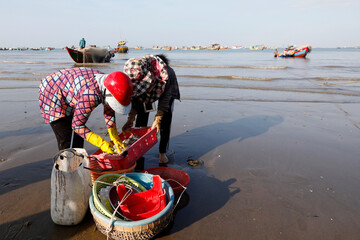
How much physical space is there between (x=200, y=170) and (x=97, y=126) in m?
2.81

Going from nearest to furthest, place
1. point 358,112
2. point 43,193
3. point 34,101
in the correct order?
point 43,193 → point 358,112 → point 34,101

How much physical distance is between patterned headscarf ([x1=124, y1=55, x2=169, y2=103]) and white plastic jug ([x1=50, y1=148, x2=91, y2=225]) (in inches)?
36.2

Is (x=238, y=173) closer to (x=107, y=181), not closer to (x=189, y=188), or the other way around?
(x=189, y=188)

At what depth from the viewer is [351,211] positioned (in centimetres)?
261

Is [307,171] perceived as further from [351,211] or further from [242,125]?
[242,125]

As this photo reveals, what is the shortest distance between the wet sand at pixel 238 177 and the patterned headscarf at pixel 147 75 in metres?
1.20

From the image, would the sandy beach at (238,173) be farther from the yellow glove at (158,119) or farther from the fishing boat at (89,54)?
the fishing boat at (89,54)

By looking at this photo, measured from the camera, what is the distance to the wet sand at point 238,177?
232cm

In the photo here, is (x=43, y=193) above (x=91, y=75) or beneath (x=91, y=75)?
beneath

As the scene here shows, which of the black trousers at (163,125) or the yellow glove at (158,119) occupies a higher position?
the yellow glove at (158,119)

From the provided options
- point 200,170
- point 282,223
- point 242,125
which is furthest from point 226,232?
point 242,125

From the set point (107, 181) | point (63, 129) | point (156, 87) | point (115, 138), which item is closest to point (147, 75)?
point (156, 87)

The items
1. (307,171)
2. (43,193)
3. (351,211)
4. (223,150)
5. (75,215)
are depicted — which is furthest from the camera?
(223,150)

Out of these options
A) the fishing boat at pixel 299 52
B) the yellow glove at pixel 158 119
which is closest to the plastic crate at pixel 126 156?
the yellow glove at pixel 158 119
